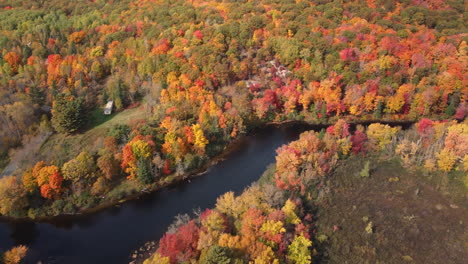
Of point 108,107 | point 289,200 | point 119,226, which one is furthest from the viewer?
point 108,107

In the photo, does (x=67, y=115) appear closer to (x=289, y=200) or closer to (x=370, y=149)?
(x=289, y=200)

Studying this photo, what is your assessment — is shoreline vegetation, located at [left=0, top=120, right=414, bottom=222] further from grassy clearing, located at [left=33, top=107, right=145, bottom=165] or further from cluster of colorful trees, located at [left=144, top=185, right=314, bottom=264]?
cluster of colorful trees, located at [left=144, top=185, right=314, bottom=264]

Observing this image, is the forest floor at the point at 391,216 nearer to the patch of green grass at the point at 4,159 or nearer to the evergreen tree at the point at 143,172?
the evergreen tree at the point at 143,172

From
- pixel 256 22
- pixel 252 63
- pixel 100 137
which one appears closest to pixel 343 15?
pixel 256 22

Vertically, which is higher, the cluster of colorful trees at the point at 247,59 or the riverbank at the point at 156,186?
the cluster of colorful trees at the point at 247,59

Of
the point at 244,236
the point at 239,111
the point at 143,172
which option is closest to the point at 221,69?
the point at 239,111

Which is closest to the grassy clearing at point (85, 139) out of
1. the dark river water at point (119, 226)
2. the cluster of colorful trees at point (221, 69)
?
the cluster of colorful trees at point (221, 69)
